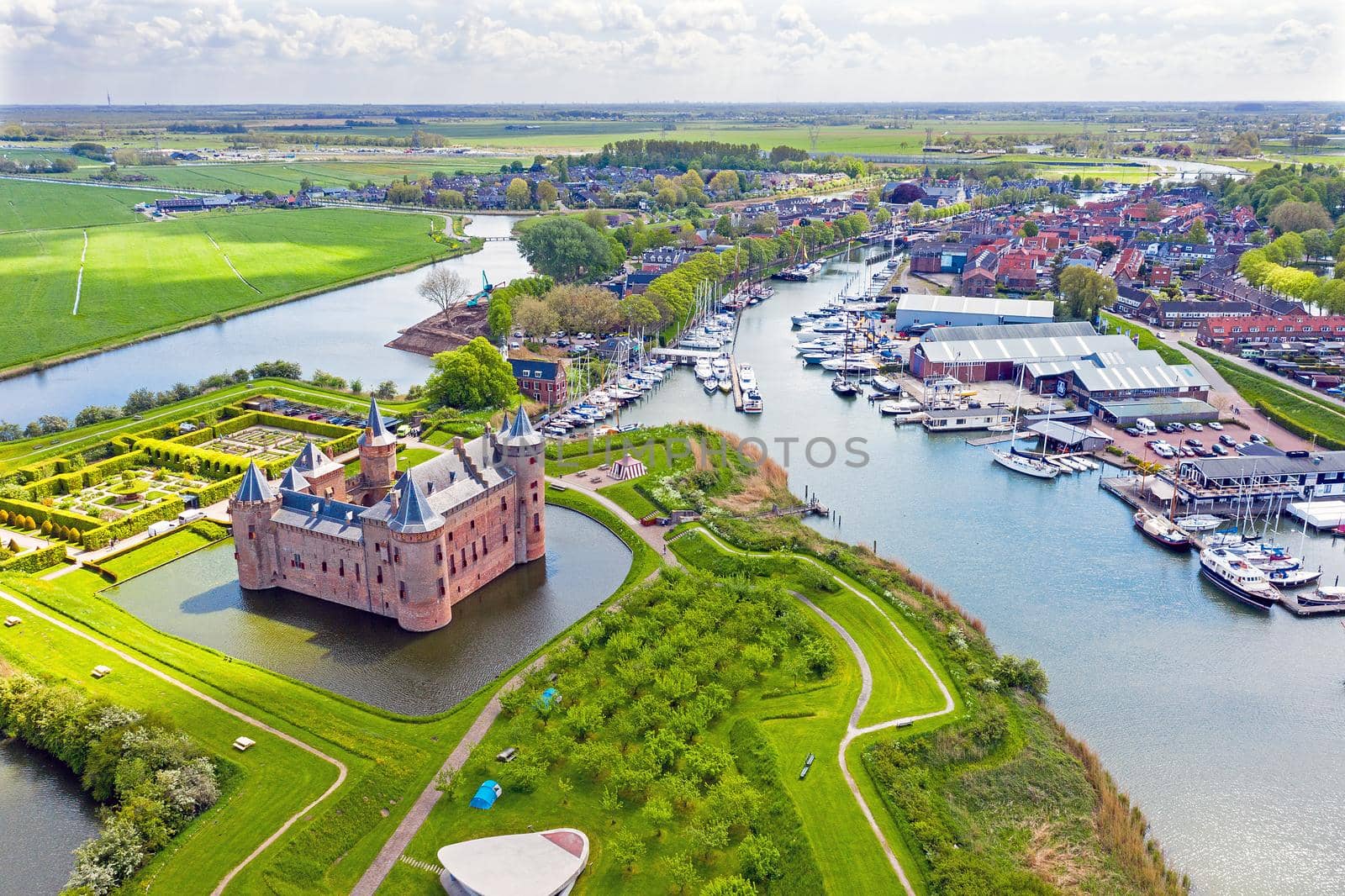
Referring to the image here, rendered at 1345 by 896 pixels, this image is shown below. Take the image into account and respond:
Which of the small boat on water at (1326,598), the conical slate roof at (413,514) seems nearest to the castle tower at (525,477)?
the conical slate roof at (413,514)

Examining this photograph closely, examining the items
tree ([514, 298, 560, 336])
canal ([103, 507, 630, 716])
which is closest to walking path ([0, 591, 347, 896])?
canal ([103, 507, 630, 716])

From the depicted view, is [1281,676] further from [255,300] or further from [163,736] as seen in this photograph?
[255,300]

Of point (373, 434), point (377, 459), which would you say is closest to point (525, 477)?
point (377, 459)

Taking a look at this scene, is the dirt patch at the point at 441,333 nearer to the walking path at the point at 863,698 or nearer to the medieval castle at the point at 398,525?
the medieval castle at the point at 398,525

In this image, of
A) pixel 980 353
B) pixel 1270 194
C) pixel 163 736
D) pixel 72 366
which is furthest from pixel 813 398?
pixel 1270 194

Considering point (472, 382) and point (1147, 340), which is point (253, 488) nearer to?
point (472, 382)

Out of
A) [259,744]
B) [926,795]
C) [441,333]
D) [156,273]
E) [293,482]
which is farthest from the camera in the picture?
[156,273]

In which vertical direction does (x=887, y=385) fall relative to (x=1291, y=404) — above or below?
below
